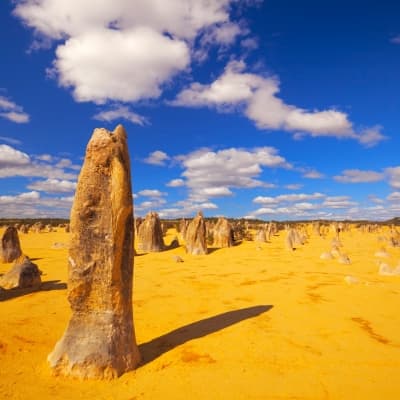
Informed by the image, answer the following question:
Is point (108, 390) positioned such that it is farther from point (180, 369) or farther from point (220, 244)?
point (220, 244)

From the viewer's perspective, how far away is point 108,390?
161 inches

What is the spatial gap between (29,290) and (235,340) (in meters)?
6.03

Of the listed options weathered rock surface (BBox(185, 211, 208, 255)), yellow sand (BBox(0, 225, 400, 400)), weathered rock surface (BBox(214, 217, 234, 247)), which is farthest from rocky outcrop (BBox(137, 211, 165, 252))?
yellow sand (BBox(0, 225, 400, 400))

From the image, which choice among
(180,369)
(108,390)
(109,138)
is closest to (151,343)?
(180,369)

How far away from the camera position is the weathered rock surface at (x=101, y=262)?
15.0ft

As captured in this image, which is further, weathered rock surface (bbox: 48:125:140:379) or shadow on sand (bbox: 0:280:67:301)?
shadow on sand (bbox: 0:280:67:301)

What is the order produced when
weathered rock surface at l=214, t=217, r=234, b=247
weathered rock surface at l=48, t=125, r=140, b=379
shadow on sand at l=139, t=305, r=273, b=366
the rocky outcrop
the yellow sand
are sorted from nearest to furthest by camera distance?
1. the yellow sand
2. weathered rock surface at l=48, t=125, r=140, b=379
3. shadow on sand at l=139, t=305, r=273, b=366
4. the rocky outcrop
5. weathered rock surface at l=214, t=217, r=234, b=247

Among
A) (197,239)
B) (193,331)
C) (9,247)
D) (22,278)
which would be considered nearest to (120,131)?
(193,331)

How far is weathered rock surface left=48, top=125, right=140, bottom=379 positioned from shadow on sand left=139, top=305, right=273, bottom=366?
20.3 inches

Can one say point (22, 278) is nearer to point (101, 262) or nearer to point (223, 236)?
point (101, 262)

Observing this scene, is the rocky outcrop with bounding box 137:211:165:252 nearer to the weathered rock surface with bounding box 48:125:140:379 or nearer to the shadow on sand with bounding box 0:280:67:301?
the shadow on sand with bounding box 0:280:67:301

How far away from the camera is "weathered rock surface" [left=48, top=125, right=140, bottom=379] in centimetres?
457

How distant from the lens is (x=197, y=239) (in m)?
19.0

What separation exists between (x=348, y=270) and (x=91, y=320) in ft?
37.7
